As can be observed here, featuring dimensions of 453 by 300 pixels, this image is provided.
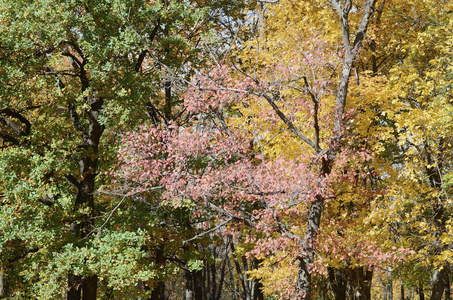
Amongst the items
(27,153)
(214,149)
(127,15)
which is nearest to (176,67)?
(127,15)

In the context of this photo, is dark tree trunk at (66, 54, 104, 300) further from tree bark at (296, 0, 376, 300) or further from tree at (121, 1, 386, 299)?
tree bark at (296, 0, 376, 300)

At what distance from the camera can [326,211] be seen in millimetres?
14242

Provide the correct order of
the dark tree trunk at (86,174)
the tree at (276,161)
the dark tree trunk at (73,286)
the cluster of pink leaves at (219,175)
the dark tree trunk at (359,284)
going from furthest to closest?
the dark tree trunk at (359,284) < the dark tree trunk at (86,174) < the dark tree trunk at (73,286) < the cluster of pink leaves at (219,175) < the tree at (276,161)

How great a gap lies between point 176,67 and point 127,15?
7.59ft

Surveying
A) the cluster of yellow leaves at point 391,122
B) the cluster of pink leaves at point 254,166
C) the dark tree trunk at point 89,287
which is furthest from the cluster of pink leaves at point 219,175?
the dark tree trunk at point 89,287

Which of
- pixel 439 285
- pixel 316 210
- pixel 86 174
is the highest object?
pixel 86 174

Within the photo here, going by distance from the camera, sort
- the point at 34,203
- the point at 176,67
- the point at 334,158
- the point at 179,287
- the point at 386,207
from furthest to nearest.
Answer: the point at 179,287
the point at 176,67
the point at 386,207
the point at 34,203
the point at 334,158

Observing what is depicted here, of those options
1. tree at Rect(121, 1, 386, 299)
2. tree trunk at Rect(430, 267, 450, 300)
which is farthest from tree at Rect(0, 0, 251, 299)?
tree trunk at Rect(430, 267, 450, 300)

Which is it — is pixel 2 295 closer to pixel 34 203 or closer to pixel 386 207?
pixel 34 203

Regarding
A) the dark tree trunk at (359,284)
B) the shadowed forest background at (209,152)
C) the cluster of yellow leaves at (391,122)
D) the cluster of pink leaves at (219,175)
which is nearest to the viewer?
the cluster of pink leaves at (219,175)

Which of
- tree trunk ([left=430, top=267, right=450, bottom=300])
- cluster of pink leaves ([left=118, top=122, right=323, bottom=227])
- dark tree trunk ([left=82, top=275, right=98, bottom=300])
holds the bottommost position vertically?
tree trunk ([left=430, top=267, right=450, bottom=300])

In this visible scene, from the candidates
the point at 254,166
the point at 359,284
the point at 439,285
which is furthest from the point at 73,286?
the point at 439,285

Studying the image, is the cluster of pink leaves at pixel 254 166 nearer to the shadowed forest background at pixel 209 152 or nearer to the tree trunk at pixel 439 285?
the shadowed forest background at pixel 209 152

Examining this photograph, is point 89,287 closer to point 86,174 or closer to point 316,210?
point 86,174
